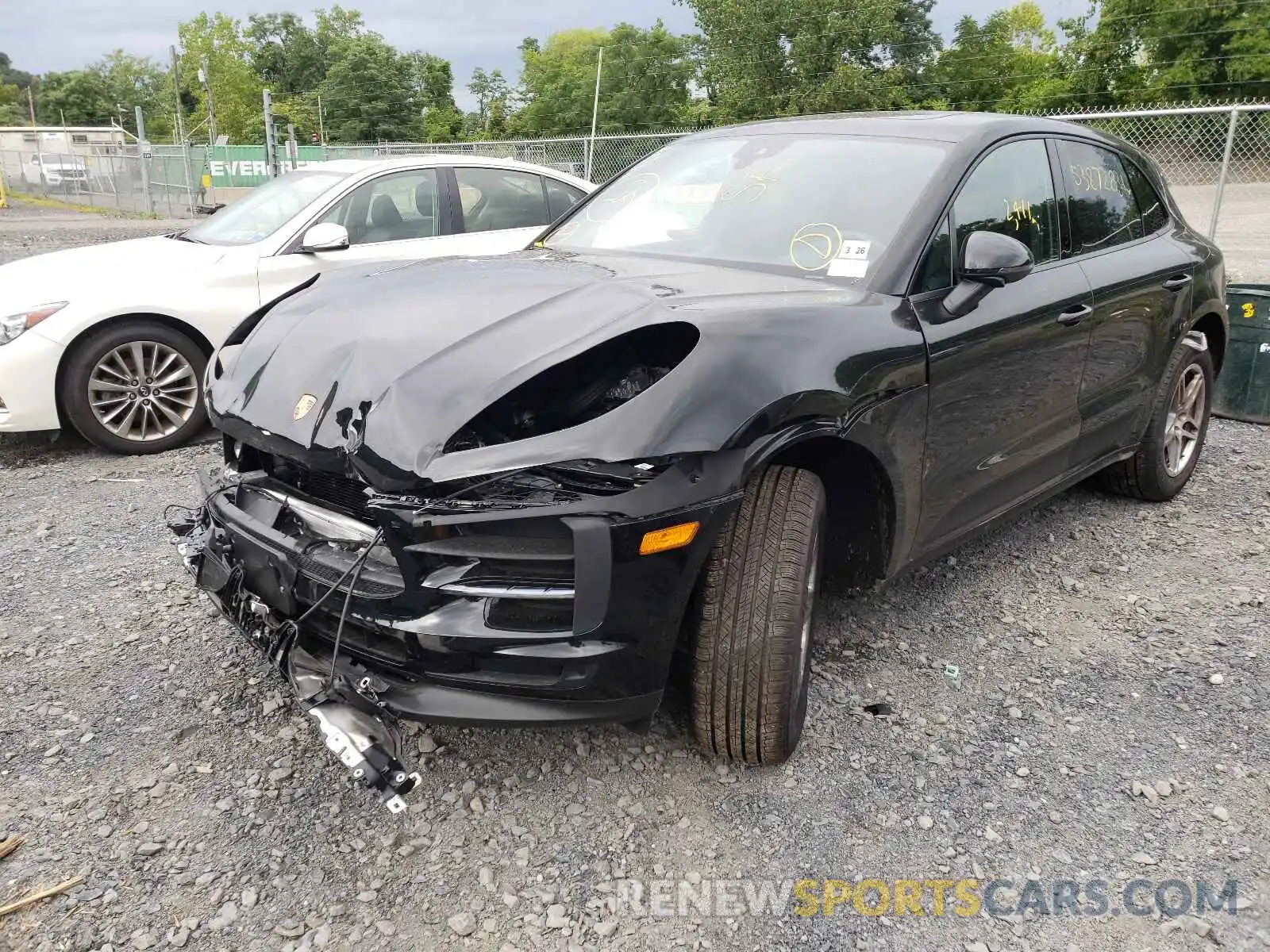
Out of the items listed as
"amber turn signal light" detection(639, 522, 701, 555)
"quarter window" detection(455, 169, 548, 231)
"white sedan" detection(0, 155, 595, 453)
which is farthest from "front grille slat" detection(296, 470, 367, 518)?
"quarter window" detection(455, 169, 548, 231)

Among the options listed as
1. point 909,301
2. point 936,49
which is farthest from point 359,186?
point 936,49

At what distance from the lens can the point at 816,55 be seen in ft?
160

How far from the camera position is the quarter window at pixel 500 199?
638 centimetres

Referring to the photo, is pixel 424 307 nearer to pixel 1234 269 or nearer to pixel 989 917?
pixel 989 917

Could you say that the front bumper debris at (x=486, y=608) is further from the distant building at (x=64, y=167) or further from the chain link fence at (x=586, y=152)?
the distant building at (x=64, y=167)

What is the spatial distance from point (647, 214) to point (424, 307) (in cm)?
128

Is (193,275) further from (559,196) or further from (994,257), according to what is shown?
(994,257)

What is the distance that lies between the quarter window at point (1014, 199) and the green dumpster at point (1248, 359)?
3345mm

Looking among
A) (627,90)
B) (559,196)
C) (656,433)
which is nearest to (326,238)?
(559,196)

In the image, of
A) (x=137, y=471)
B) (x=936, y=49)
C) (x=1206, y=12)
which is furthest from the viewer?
(x=936, y=49)

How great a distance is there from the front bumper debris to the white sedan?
2736 mm

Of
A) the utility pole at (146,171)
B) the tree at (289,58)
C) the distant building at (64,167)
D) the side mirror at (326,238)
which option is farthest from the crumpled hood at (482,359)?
the tree at (289,58)

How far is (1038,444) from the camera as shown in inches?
134

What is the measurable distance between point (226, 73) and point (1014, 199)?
301ft
